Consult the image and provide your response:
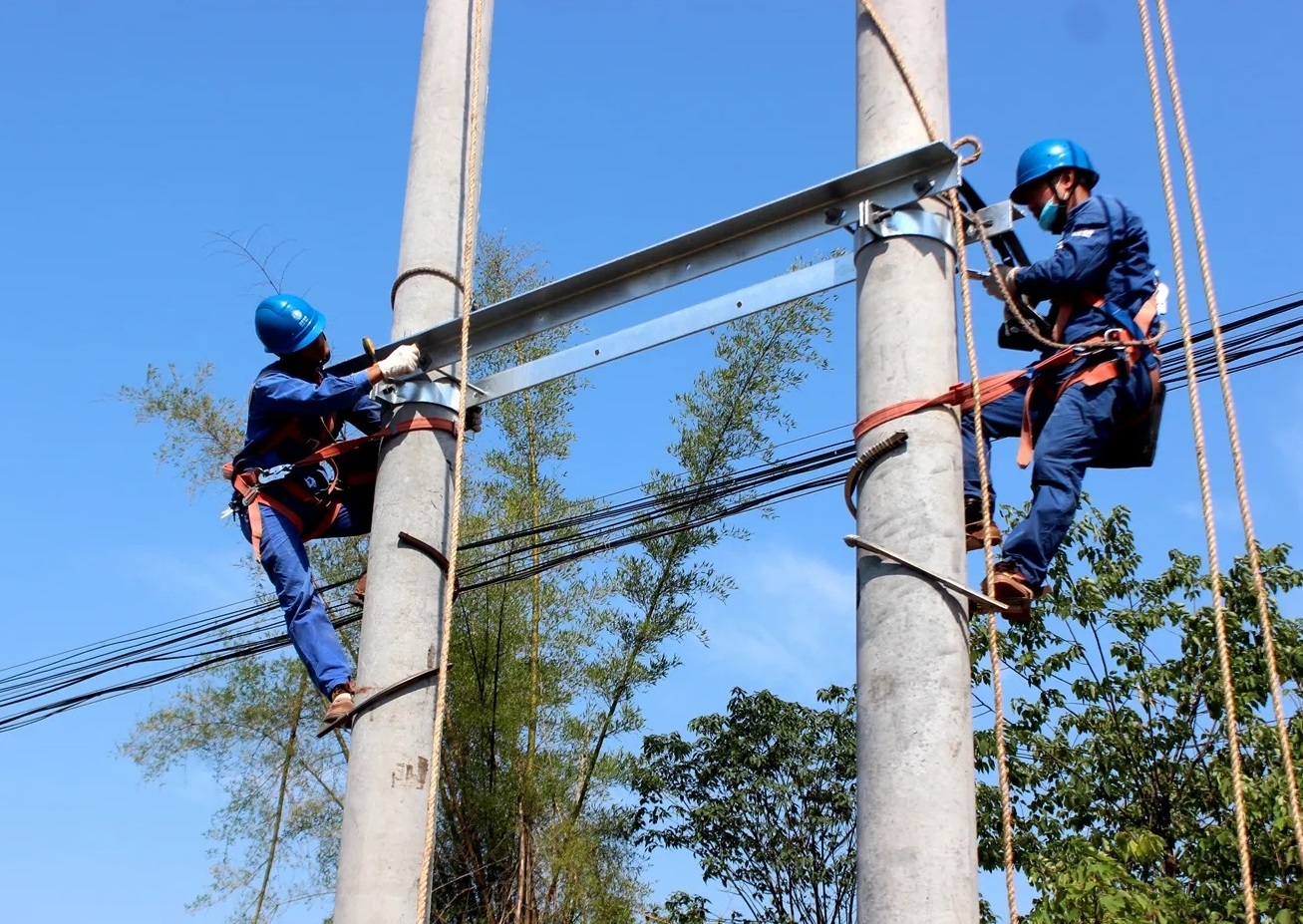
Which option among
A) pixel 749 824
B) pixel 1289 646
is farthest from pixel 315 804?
pixel 1289 646

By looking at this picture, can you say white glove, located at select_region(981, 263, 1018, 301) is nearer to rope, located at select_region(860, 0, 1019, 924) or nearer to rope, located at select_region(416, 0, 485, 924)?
rope, located at select_region(860, 0, 1019, 924)

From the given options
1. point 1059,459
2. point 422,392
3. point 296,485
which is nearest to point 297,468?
point 296,485

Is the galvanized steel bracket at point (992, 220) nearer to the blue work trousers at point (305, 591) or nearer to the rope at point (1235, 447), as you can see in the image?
the rope at point (1235, 447)

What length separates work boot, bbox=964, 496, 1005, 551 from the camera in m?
2.92

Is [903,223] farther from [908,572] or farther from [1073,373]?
[908,572]

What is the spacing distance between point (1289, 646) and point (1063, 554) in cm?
179

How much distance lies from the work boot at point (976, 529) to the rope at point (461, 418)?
3.83 ft

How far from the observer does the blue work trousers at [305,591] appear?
13.1ft

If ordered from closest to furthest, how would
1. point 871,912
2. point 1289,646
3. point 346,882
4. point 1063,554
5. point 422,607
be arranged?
1. point 871,912
2. point 346,882
3. point 422,607
4. point 1289,646
5. point 1063,554

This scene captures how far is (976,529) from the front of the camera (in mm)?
3301

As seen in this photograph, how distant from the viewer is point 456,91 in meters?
4.31

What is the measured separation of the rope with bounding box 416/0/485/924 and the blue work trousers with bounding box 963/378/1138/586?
122 centimetres

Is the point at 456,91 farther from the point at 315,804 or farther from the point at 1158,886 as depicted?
the point at 315,804

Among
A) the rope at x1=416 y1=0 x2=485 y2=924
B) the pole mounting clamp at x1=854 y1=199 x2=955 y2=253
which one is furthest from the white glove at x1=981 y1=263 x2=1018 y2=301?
the rope at x1=416 y1=0 x2=485 y2=924
